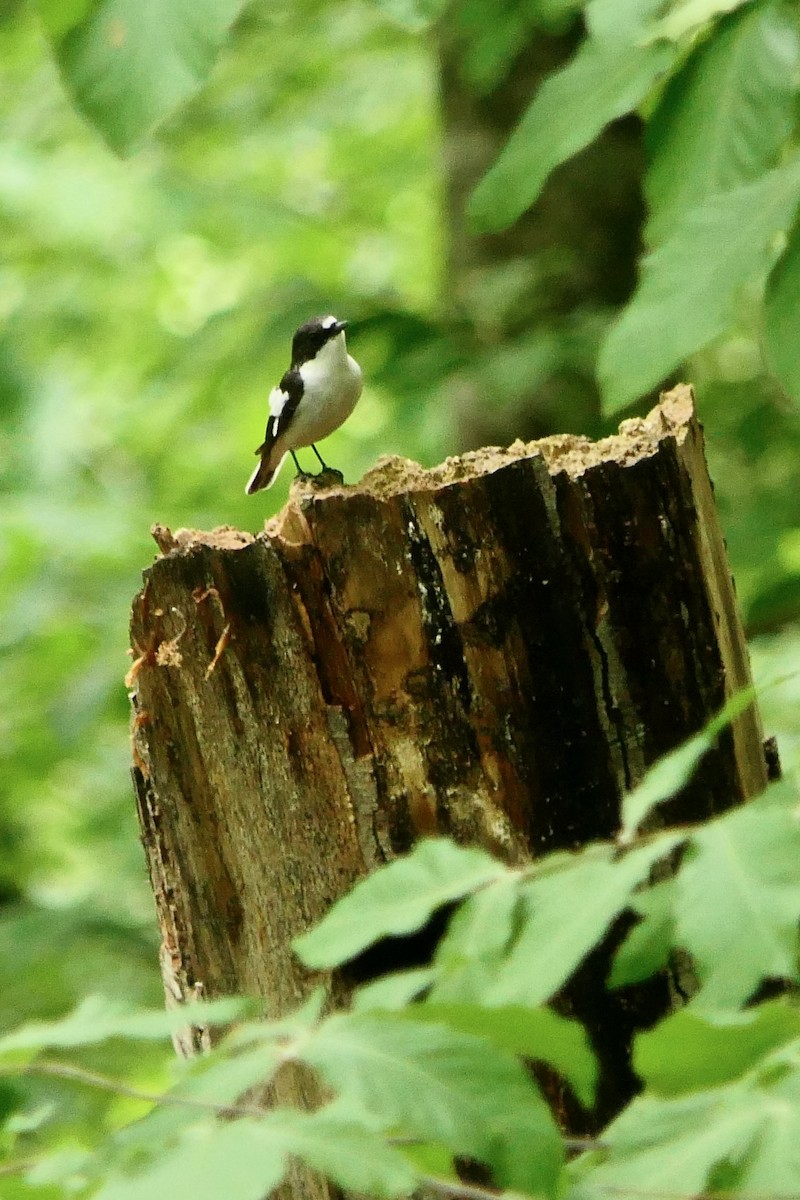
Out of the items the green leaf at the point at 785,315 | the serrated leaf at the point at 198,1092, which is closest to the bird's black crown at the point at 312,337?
the green leaf at the point at 785,315

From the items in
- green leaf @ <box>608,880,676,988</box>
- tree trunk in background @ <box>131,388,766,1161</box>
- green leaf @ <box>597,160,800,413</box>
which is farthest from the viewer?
tree trunk in background @ <box>131,388,766,1161</box>

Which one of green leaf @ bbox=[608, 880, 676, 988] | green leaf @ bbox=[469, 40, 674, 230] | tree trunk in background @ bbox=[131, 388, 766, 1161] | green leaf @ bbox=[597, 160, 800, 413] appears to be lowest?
green leaf @ bbox=[608, 880, 676, 988]

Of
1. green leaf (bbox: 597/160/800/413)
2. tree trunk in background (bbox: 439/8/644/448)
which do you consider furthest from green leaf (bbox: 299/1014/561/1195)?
tree trunk in background (bbox: 439/8/644/448)

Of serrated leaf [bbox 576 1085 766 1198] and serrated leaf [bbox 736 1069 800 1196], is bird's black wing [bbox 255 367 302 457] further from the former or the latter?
serrated leaf [bbox 736 1069 800 1196]

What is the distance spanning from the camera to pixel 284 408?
3.88 metres

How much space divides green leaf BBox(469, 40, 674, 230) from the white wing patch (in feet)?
5.59

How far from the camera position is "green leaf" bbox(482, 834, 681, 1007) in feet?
3.79

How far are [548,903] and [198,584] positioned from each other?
1224 millimetres

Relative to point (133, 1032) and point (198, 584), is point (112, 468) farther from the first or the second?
point (133, 1032)

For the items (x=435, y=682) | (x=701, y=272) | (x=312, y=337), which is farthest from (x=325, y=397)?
(x=701, y=272)

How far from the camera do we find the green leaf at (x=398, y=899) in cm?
129

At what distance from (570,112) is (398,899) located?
1323mm

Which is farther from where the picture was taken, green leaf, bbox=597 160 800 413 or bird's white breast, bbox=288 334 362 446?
bird's white breast, bbox=288 334 362 446

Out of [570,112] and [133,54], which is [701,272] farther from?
[133,54]
